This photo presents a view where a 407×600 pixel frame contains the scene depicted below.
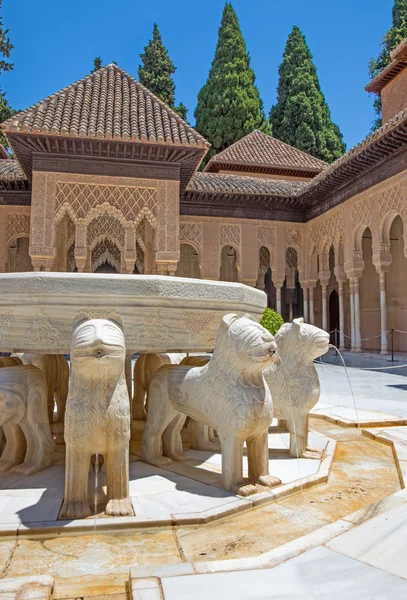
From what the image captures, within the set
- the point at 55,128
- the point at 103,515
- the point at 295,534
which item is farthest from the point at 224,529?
the point at 55,128

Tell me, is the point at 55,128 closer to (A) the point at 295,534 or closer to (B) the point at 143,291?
(B) the point at 143,291

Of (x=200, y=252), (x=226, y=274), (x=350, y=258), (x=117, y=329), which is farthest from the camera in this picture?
(x=226, y=274)

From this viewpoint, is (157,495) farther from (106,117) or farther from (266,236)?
(266,236)

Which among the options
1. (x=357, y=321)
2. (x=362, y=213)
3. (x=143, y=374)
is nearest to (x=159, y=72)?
(x=362, y=213)

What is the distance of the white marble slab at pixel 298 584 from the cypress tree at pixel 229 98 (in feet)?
98.5

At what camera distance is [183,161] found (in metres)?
14.5

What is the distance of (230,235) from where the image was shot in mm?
18422

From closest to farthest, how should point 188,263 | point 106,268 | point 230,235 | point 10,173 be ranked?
point 10,173, point 230,235, point 188,263, point 106,268

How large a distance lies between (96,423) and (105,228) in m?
15.2

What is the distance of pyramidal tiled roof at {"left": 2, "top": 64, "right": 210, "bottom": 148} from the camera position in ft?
42.0

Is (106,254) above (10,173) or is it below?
below

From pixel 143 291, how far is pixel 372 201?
1337cm

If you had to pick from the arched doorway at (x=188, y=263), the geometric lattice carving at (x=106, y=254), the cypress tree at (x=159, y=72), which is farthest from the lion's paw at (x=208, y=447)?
the cypress tree at (x=159, y=72)

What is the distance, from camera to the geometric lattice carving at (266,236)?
18.7 meters
